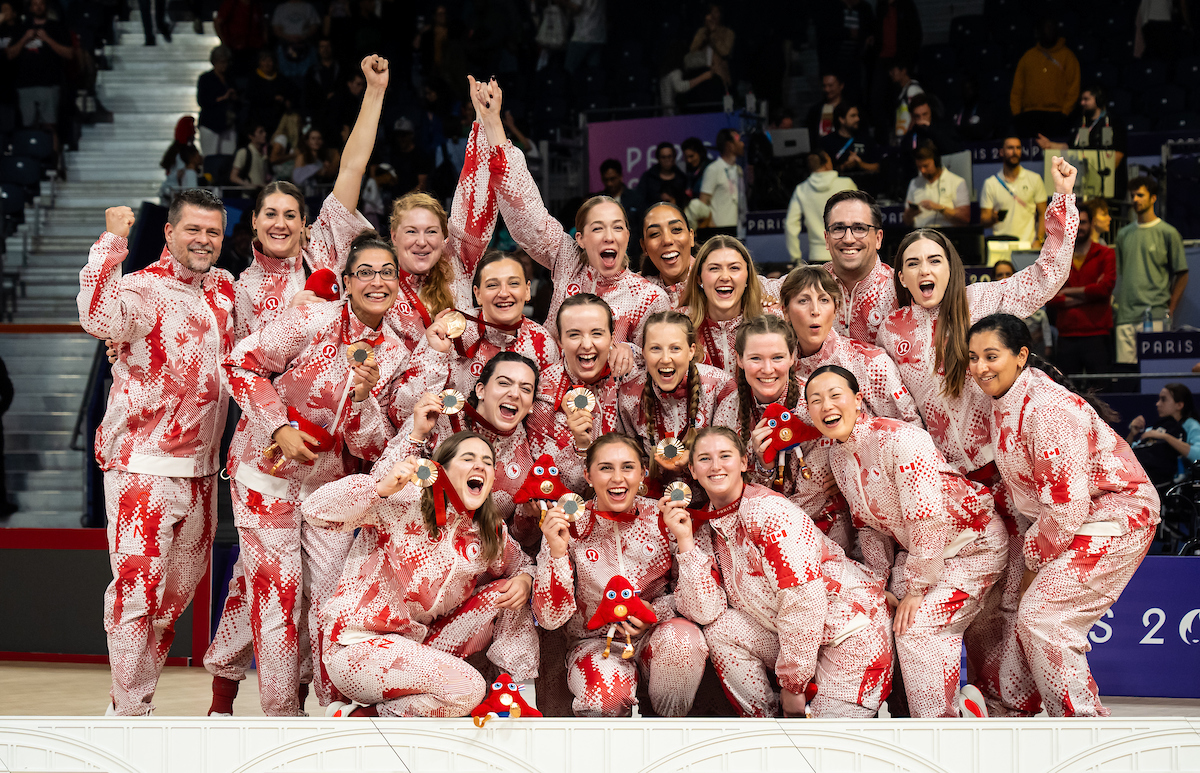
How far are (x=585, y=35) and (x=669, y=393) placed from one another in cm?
879

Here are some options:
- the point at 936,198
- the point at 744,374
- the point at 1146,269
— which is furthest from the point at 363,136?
the point at 1146,269

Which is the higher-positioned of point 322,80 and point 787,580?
point 322,80

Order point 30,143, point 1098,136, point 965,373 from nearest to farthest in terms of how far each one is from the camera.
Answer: point 965,373
point 1098,136
point 30,143

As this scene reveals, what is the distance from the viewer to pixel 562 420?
4.17 m

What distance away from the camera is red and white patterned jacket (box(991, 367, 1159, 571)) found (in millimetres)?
3730

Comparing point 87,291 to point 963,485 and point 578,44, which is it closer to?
point 963,485

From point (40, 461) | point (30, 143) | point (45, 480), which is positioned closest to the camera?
point (45, 480)

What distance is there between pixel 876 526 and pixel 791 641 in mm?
566

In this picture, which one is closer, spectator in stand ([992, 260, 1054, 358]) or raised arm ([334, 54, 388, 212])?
raised arm ([334, 54, 388, 212])

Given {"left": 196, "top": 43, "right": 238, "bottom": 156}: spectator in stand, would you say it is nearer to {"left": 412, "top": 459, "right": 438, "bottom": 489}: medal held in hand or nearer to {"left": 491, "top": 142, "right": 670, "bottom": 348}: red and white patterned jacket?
{"left": 491, "top": 142, "right": 670, "bottom": 348}: red and white patterned jacket

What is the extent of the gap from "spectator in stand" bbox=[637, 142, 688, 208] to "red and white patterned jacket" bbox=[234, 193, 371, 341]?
14.4 ft

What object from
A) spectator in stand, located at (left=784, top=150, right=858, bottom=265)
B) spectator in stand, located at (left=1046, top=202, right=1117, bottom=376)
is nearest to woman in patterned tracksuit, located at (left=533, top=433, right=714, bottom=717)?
spectator in stand, located at (left=1046, top=202, right=1117, bottom=376)

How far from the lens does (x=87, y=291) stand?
13.3 feet

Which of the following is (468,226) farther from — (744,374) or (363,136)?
(744,374)
